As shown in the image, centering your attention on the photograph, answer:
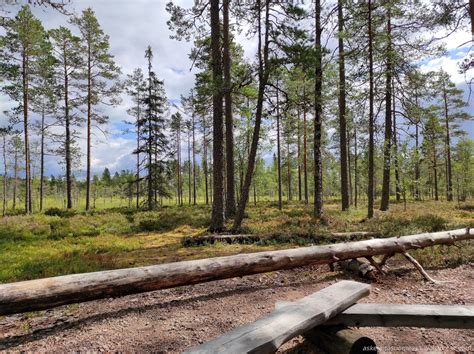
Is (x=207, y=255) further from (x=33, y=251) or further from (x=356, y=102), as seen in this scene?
(x=356, y=102)

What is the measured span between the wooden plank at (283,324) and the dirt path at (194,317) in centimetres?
80

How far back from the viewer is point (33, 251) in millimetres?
9570

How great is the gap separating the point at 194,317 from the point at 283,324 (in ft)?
6.87

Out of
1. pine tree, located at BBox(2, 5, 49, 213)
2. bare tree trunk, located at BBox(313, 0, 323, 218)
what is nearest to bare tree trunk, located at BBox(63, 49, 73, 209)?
pine tree, located at BBox(2, 5, 49, 213)

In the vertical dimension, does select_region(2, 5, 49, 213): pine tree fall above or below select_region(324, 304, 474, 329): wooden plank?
above

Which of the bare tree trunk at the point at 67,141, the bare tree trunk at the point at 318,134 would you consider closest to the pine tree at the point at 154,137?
the bare tree trunk at the point at 67,141

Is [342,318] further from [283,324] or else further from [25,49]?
[25,49]

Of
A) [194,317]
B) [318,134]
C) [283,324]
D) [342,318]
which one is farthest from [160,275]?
[318,134]

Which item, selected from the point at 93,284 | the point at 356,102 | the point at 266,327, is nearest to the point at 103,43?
the point at 356,102

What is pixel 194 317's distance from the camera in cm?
450

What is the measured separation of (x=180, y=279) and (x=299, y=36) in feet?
32.1

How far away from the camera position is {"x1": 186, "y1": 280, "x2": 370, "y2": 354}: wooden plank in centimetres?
255

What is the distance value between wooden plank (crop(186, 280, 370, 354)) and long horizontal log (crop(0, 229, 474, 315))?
1.90 m

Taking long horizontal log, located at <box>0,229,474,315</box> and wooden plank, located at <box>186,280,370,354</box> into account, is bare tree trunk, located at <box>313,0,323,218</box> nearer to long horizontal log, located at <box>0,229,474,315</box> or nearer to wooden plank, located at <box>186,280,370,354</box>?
long horizontal log, located at <box>0,229,474,315</box>
